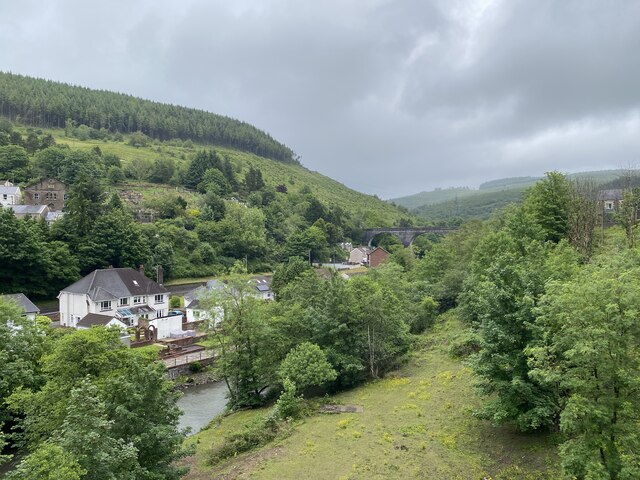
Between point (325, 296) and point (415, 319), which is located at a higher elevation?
point (325, 296)

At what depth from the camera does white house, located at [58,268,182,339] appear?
49906mm

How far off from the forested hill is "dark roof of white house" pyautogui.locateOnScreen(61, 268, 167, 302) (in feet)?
348

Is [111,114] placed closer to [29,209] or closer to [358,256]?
[29,209]

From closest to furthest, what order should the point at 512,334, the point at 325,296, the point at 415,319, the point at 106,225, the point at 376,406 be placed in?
the point at 512,334 → the point at 376,406 → the point at 325,296 → the point at 415,319 → the point at 106,225

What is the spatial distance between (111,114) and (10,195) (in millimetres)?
86159

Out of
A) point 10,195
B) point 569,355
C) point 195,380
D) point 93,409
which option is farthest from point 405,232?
point 93,409

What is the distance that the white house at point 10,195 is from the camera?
79.7m

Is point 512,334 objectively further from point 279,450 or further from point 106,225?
point 106,225

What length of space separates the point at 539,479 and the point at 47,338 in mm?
26229

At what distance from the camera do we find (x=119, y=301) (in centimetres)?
A: 5291

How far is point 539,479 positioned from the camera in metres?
15.7

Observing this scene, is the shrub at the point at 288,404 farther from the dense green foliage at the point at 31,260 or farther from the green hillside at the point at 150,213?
the dense green foliage at the point at 31,260

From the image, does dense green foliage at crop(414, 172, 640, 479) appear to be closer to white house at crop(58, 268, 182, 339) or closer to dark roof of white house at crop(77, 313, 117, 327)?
white house at crop(58, 268, 182, 339)

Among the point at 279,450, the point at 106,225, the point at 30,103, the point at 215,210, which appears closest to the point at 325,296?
the point at 279,450
